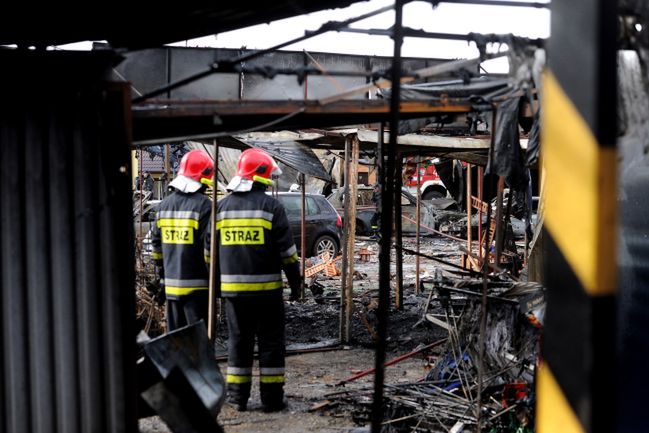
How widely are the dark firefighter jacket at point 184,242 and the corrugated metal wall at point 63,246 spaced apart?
10.8ft

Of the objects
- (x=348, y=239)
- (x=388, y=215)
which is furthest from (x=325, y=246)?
(x=388, y=215)

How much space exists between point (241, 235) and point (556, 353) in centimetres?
548

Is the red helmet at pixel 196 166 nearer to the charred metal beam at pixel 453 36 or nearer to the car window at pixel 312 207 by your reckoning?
the charred metal beam at pixel 453 36

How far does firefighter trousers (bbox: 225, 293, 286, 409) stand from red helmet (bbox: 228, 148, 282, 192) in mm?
1041

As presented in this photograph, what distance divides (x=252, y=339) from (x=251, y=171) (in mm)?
1572

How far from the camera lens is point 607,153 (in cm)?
150

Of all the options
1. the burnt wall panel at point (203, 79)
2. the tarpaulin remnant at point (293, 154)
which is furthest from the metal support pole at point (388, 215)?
the burnt wall panel at point (203, 79)

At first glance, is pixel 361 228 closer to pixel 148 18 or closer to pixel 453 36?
pixel 453 36

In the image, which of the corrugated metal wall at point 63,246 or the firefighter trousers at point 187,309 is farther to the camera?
the firefighter trousers at point 187,309

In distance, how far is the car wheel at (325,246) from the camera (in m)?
18.6

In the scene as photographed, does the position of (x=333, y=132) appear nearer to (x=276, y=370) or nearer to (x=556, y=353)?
(x=276, y=370)

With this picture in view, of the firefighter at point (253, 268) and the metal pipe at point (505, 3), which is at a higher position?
the metal pipe at point (505, 3)

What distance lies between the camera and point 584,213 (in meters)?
1.50

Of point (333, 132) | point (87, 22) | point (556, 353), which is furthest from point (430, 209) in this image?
point (556, 353)
